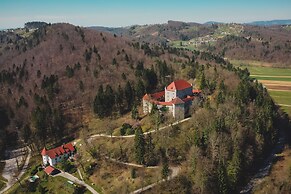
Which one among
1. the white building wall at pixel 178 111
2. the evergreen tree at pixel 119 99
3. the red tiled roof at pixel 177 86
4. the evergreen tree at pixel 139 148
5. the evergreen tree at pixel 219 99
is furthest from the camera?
the evergreen tree at pixel 119 99

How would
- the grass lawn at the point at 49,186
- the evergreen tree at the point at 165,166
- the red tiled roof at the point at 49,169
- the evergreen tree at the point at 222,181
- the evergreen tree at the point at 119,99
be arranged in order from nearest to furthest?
the evergreen tree at the point at 222,181, the evergreen tree at the point at 165,166, the grass lawn at the point at 49,186, the red tiled roof at the point at 49,169, the evergreen tree at the point at 119,99

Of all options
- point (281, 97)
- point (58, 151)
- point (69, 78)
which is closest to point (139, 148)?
point (58, 151)

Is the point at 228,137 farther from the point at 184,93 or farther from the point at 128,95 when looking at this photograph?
the point at 128,95

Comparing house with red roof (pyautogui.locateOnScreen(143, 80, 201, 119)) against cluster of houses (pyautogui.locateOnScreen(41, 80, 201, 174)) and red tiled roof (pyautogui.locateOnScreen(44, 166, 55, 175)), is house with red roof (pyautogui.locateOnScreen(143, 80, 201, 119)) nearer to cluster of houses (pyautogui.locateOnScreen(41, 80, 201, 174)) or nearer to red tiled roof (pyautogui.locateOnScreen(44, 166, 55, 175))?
cluster of houses (pyautogui.locateOnScreen(41, 80, 201, 174))

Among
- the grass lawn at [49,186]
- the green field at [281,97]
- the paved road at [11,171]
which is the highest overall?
the green field at [281,97]

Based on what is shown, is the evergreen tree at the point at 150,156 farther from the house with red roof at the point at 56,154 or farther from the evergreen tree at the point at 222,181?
the house with red roof at the point at 56,154

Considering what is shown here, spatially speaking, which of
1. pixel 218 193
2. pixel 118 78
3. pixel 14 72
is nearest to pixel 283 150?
pixel 218 193

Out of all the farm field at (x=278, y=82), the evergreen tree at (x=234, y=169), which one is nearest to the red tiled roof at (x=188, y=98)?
the evergreen tree at (x=234, y=169)

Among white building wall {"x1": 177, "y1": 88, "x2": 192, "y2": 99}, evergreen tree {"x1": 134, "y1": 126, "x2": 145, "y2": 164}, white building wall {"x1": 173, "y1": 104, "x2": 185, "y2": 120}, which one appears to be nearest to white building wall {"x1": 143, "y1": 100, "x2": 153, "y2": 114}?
white building wall {"x1": 173, "y1": 104, "x2": 185, "y2": 120}
